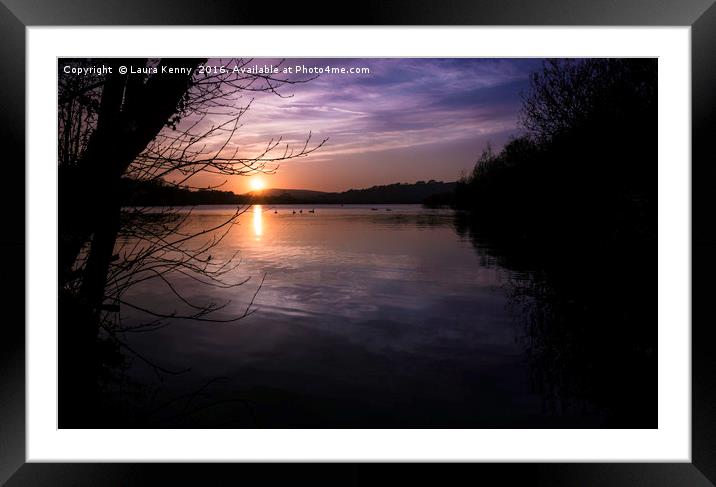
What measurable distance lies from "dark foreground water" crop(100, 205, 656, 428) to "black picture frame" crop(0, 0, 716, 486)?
2149 mm

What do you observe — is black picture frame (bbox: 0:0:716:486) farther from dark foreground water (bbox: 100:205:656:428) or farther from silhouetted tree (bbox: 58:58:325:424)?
dark foreground water (bbox: 100:205:656:428)

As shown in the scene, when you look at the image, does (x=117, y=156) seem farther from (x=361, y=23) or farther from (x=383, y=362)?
(x=383, y=362)

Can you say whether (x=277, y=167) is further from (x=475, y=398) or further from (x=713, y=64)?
(x=475, y=398)

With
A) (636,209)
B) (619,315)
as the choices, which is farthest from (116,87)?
(636,209)

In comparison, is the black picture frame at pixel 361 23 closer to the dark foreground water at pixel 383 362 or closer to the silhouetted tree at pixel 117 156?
the silhouetted tree at pixel 117 156

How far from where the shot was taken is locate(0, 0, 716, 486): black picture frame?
2.62 meters

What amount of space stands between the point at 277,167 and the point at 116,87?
1.30 metres

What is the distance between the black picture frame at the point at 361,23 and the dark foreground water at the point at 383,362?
7.05ft

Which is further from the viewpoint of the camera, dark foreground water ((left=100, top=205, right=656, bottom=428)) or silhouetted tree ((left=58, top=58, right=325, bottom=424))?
dark foreground water ((left=100, top=205, right=656, bottom=428))

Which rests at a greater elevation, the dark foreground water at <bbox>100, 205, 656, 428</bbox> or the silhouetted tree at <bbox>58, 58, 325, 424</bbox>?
the silhouetted tree at <bbox>58, 58, 325, 424</bbox>

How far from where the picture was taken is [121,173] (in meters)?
3.50

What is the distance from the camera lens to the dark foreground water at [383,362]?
4.99m

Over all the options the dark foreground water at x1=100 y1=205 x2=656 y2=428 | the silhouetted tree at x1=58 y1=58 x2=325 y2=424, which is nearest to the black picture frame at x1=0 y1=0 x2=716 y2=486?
the silhouetted tree at x1=58 y1=58 x2=325 y2=424

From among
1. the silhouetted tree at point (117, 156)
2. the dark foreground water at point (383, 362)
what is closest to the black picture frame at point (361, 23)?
the silhouetted tree at point (117, 156)
